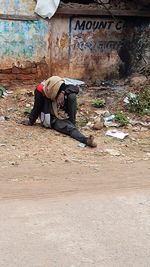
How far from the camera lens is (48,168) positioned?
6.00 m

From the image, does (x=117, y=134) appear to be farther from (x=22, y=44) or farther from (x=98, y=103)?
(x=22, y=44)

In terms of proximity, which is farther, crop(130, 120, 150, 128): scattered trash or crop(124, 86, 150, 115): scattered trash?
crop(124, 86, 150, 115): scattered trash

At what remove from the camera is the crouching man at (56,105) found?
23.7 ft

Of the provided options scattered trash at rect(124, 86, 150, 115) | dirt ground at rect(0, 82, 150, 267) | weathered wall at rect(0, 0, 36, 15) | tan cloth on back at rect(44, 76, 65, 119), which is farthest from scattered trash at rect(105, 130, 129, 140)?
weathered wall at rect(0, 0, 36, 15)

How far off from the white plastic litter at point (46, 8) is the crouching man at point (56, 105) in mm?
2732

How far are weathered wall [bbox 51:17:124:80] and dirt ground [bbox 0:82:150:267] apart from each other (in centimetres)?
231

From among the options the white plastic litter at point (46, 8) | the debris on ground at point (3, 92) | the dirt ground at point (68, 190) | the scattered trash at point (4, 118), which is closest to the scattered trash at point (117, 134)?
the dirt ground at point (68, 190)

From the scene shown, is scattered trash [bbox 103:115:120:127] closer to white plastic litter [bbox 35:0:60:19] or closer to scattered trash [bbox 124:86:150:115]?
scattered trash [bbox 124:86:150:115]

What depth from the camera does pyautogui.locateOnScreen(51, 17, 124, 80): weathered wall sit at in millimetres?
10188

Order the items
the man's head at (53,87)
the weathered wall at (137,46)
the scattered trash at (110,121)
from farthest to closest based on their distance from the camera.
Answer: the weathered wall at (137,46)
the scattered trash at (110,121)
the man's head at (53,87)

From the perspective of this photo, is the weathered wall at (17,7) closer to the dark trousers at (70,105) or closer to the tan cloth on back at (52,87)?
the tan cloth on back at (52,87)

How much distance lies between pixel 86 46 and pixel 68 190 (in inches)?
224

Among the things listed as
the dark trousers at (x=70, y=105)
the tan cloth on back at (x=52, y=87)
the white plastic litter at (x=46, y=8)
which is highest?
the white plastic litter at (x=46, y=8)

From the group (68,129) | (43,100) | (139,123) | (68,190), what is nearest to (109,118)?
(139,123)
